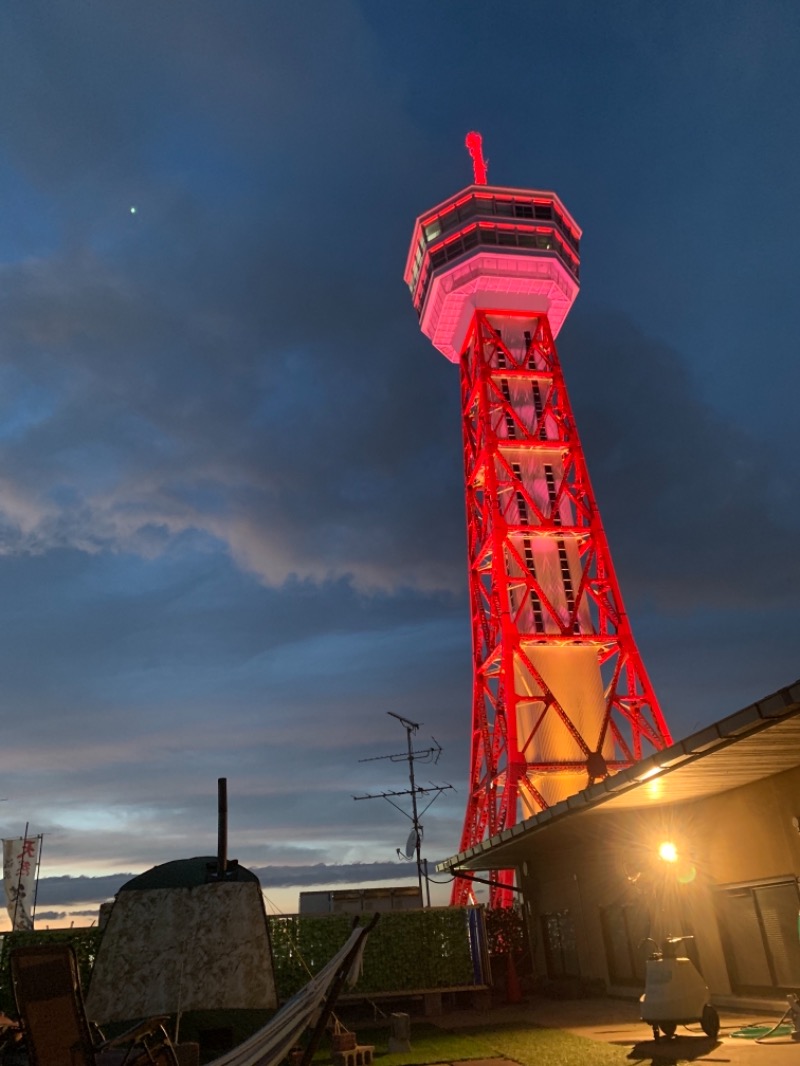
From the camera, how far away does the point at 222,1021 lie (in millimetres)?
9695

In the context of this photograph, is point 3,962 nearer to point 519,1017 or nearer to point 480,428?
point 519,1017

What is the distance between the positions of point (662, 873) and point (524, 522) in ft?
93.5

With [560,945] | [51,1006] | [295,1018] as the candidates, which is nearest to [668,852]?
[560,945]

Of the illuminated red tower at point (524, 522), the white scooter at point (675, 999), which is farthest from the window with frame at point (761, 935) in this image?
the illuminated red tower at point (524, 522)

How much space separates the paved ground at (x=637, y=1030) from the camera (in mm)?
10062

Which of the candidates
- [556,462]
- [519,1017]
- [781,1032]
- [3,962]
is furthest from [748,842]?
[556,462]

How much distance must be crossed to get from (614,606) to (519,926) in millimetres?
20566

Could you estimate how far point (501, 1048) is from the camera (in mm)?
12656

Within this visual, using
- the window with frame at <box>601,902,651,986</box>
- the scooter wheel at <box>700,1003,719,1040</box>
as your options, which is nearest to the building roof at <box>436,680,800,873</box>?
the window with frame at <box>601,902,651,986</box>

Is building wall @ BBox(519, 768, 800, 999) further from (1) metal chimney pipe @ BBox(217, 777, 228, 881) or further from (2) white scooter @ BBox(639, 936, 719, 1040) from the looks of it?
(1) metal chimney pipe @ BBox(217, 777, 228, 881)

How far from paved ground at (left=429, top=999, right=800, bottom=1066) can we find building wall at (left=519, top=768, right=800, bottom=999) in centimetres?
122

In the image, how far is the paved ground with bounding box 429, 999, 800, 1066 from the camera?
1006 centimetres

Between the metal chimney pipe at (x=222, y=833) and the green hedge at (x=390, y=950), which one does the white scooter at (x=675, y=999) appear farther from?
the green hedge at (x=390, y=950)

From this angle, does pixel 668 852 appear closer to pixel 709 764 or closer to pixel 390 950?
pixel 709 764
